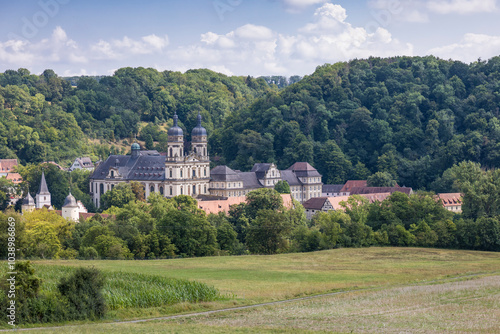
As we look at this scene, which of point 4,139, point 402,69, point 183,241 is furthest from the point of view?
point 402,69

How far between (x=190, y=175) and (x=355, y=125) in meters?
43.8

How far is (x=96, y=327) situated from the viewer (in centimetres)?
3262

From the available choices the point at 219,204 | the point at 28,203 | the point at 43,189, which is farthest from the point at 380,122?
the point at 28,203

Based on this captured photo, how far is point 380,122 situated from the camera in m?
154

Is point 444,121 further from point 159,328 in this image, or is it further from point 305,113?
point 159,328

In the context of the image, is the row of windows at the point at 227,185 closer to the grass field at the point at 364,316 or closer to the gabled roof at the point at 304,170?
the gabled roof at the point at 304,170

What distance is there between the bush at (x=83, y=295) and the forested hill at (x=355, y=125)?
103 m

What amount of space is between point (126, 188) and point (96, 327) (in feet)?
283

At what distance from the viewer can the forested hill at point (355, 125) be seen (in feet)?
474

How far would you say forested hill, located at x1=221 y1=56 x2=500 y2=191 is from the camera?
14225 cm

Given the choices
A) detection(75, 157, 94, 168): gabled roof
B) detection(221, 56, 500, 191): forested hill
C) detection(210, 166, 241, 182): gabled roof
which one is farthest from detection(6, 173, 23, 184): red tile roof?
detection(221, 56, 500, 191): forested hill

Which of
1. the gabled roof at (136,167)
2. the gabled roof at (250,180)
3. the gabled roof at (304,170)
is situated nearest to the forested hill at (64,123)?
the gabled roof at (136,167)

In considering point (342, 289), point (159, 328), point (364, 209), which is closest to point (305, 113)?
point (364, 209)

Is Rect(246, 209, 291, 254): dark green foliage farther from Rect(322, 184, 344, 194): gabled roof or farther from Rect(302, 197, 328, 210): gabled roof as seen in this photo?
Rect(322, 184, 344, 194): gabled roof
